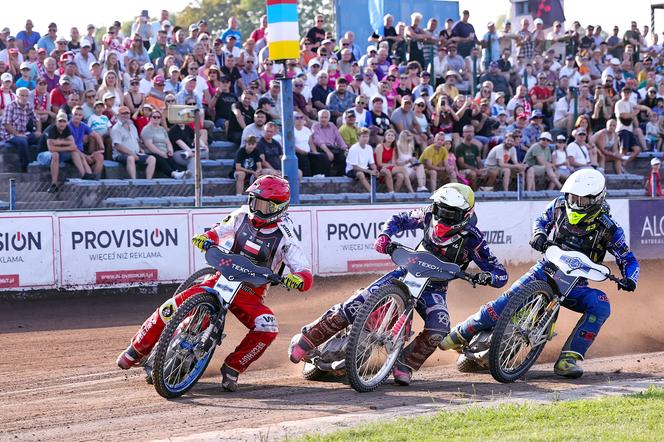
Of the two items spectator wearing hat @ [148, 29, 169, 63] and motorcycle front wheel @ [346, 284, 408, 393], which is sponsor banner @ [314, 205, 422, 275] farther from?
motorcycle front wheel @ [346, 284, 408, 393]

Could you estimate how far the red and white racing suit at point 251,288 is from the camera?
923 cm

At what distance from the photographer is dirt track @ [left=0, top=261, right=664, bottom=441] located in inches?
320

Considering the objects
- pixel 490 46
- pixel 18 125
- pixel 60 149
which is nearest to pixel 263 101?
pixel 60 149

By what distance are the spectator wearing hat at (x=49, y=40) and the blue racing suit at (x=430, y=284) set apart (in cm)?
1229

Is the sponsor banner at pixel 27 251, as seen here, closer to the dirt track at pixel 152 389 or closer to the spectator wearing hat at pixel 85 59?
the dirt track at pixel 152 389

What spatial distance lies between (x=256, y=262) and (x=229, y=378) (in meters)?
1.07

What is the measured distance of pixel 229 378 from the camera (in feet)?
30.5

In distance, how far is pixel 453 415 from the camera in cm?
797

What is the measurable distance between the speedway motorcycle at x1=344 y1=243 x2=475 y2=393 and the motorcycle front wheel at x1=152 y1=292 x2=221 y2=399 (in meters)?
1.22

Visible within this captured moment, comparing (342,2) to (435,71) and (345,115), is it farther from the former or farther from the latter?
(345,115)

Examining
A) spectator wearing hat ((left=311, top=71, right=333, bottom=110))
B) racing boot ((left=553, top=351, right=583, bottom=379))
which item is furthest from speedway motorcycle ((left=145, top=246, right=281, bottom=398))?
spectator wearing hat ((left=311, top=71, right=333, bottom=110))

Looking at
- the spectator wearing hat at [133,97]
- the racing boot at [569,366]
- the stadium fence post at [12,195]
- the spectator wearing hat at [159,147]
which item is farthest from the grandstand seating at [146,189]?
the racing boot at [569,366]

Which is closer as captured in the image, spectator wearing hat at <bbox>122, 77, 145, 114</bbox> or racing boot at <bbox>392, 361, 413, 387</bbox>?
racing boot at <bbox>392, 361, 413, 387</bbox>

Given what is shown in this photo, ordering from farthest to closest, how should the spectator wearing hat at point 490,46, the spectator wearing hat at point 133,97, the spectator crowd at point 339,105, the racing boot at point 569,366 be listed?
the spectator wearing hat at point 490,46 → the spectator wearing hat at point 133,97 → the spectator crowd at point 339,105 → the racing boot at point 569,366
